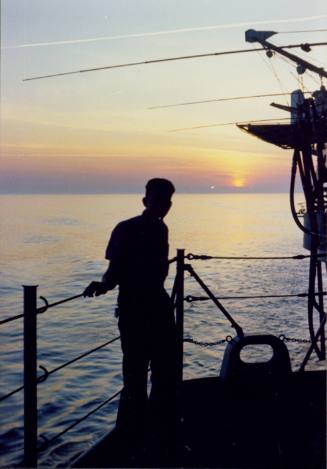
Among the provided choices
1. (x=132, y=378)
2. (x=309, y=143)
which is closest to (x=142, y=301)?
(x=132, y=378)

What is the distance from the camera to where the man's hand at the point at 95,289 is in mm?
4203

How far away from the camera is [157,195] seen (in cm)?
467

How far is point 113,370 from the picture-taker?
16094mm

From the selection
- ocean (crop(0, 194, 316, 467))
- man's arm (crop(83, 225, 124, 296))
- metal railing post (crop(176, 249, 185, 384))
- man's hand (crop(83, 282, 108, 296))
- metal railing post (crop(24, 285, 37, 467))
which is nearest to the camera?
metal railing post (crop(24, 285, 37, 467))

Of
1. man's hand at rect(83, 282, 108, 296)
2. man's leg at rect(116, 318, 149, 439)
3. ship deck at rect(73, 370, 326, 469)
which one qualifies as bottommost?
ship deck at rect(73, 370, 326, 469)

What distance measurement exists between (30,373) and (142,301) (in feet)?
4.33

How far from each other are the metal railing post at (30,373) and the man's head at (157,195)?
157 centimetres

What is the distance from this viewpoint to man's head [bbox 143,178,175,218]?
466 cm

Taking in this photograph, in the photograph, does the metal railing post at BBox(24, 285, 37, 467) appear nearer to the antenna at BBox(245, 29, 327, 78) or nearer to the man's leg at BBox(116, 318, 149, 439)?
the man's leg at BBox(116, 318, 149, 439)

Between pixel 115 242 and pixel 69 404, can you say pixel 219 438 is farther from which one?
pixel 69 404

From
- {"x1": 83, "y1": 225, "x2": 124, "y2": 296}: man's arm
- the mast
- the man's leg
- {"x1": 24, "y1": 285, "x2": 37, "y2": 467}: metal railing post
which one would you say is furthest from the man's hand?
the mast

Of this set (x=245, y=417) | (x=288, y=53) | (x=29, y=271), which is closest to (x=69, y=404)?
(x=245, y=417)

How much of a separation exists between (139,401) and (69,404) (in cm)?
897

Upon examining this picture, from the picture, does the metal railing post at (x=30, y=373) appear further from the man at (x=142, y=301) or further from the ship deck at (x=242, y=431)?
the man at (x=142, y=301)
